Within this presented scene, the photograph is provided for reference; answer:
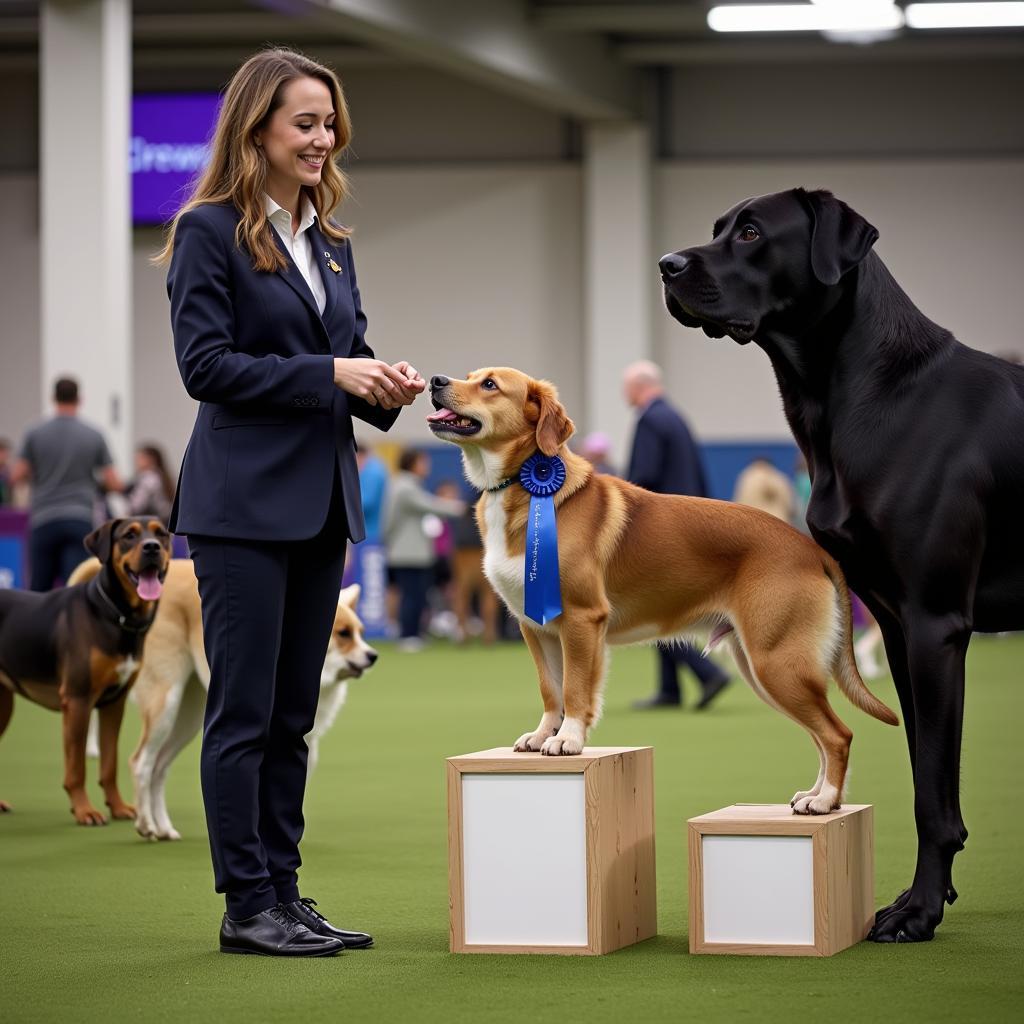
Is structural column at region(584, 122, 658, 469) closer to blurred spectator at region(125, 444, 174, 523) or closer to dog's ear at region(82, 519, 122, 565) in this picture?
blurred spectator at region(125, 444, 174, 523)

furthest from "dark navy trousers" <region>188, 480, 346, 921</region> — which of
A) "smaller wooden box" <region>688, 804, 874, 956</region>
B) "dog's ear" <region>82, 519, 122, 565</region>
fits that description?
"dog's ear" <region>82, 519, 122, 565</region>

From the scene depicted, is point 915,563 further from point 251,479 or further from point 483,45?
point 483,45

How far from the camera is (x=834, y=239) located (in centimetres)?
380

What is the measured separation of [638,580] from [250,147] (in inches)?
56.9

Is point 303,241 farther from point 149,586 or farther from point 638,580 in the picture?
point 149,586

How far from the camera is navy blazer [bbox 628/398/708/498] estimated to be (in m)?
9.55

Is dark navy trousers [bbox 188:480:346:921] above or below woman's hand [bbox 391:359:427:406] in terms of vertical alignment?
below

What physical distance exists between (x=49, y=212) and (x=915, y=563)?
10.6 metres

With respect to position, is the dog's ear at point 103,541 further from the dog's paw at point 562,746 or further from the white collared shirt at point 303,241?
the dog's paw at point 562,746

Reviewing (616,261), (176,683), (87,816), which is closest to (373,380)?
(176,683)

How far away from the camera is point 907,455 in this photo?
377 cm

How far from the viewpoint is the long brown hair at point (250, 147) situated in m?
3.76

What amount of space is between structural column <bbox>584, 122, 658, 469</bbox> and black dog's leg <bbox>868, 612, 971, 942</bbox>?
15.8 m

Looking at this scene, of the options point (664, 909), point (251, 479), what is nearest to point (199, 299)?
point (251, 479)
